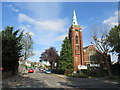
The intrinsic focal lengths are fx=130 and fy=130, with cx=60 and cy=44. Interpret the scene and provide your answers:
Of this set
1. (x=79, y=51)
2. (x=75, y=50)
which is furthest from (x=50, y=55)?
(x=79, y=51)

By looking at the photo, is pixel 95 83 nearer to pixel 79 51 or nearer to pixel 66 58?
pixel 66 58

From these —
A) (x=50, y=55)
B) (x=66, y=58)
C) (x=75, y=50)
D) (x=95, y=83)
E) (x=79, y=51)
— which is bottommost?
(x=95, y=83)

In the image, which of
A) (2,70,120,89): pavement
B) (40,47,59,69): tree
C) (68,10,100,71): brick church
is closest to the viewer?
(2,70,120,89): pavement

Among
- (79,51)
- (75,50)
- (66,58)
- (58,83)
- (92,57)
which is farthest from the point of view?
(79,51)

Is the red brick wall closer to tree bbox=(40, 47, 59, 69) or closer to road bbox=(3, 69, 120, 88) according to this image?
tree bbox=(40, 47, 59, 69)

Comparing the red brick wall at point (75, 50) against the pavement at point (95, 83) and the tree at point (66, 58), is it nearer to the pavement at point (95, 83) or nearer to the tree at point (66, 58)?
the tree at point (66, 58)

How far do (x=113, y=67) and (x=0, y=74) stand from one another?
26.9 meters

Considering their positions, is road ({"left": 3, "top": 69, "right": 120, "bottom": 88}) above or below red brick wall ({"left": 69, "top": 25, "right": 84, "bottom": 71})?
below

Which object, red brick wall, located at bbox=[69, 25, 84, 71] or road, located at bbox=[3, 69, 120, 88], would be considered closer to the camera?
road, located at bbox=[3, 69, 120, 88]

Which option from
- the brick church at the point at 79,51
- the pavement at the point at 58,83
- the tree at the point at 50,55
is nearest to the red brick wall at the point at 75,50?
the brick church at the point at 79,51

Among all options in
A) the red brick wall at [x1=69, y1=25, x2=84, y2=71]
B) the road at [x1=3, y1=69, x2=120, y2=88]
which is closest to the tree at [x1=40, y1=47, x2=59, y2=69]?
the red brick wall at [x1=69, y1=25, x2=84, y2=71]

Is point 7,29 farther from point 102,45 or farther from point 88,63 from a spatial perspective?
point 88,63

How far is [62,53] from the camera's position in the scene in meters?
→ 39.0

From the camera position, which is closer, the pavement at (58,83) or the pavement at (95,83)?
the pavement at (58,83)
